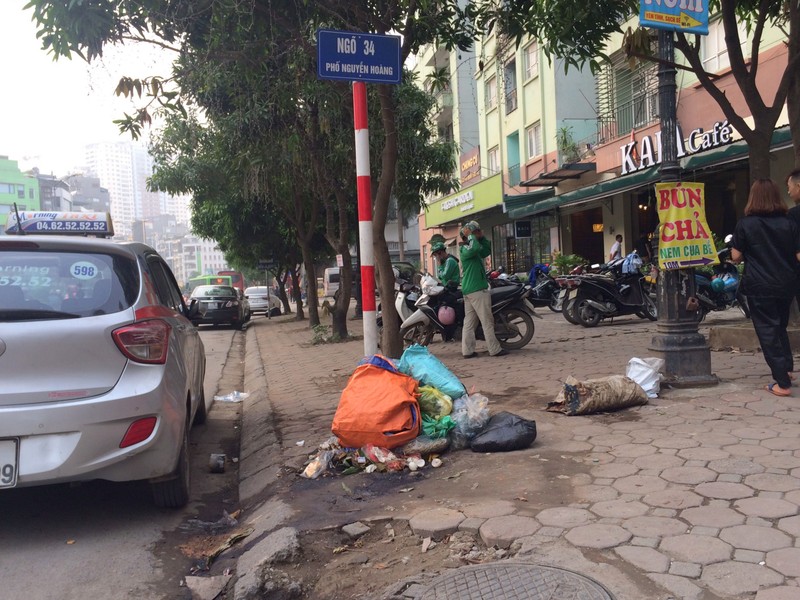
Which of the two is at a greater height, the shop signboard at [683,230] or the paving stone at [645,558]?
the shop signboard at [683,230]

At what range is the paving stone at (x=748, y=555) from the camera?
2.53 m

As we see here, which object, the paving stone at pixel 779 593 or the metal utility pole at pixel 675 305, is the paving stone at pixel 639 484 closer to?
the paving stone at pixel 779 593

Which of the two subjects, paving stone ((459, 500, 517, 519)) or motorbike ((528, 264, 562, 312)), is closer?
paving stone ((459, 500, 517, 519))

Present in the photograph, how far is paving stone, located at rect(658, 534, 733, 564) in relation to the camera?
8.45 feet

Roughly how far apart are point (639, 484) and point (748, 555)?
86 centimetres

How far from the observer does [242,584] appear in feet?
9.32

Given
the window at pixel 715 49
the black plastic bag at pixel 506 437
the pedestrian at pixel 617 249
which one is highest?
the window at pixel 715 49

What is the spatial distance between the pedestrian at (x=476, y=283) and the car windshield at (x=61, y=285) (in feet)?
16.5

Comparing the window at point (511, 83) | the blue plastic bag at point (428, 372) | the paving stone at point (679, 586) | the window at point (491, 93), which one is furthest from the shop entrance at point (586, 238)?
the paving stone at point (679, 586)

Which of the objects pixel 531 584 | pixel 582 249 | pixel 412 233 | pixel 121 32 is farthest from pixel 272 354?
pixel 412 233

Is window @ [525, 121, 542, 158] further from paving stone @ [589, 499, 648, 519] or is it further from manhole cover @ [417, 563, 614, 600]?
manhole cover @ [417, 563, 614, 600]

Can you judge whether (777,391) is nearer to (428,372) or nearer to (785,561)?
(428,372)

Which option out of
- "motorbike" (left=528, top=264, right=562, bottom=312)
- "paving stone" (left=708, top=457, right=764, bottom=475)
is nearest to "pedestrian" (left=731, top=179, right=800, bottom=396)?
"paving stone" (left=708, top=457, right=764, bottom=475)

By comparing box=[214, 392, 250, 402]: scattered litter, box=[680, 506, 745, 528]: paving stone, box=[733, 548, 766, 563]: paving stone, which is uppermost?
box=[680, 506, 745, 528]: paving stone
